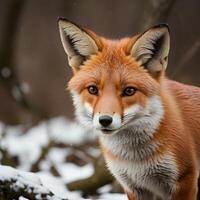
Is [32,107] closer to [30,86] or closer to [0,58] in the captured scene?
[0,58]

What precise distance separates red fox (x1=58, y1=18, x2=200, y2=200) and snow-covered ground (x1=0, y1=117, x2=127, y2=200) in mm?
551

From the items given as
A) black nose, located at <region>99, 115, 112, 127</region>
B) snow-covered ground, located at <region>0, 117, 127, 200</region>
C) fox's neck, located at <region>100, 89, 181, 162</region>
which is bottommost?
snow-covered ground, located at <region>0, 117, 127, 200</region>

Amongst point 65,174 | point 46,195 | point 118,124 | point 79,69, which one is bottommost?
point 65,174

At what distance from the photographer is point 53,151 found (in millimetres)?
9445

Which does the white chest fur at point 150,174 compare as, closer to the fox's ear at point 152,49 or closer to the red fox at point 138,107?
the red fox at point 138,107

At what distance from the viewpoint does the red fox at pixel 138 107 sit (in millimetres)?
4148

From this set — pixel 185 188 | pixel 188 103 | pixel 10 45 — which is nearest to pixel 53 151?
pixel 10 45

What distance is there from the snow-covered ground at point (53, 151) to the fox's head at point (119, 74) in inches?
25.5

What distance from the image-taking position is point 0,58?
11711mm

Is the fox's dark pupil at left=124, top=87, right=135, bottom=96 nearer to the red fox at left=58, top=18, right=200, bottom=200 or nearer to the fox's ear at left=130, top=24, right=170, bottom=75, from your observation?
Result: the red fox at left=58, top=18, right=200, bottom=200

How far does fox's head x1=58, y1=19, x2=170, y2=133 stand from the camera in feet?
13.4

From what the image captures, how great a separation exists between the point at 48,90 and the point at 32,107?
2.63m

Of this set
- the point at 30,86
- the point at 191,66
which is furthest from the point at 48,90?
the point at 191,66

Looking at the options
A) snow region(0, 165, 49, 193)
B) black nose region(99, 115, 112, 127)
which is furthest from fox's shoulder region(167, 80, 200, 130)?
snow region(0, 165, 49, 193)
